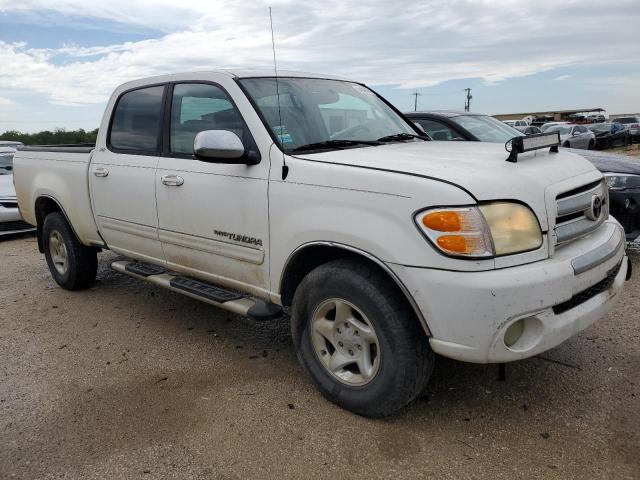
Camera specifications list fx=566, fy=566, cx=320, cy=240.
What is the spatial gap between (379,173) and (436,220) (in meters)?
0.39

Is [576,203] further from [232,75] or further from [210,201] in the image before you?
[232,75]

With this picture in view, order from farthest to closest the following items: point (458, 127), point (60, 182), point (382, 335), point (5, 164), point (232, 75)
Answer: point (5, 164), point (458, 127), point (60, 182), point (232, 75), point (382, 335)

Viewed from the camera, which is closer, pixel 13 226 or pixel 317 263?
pixel 317 263

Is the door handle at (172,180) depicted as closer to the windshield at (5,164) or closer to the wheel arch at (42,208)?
the wheel arch at (42,208)

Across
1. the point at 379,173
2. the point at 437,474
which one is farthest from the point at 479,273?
the point at 437,474

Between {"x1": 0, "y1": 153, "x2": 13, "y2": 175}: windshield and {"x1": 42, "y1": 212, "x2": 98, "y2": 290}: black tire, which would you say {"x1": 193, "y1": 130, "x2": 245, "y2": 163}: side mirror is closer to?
{"x1": 42, "y1": 212, "x2": 98, "y2": 290}: black tire

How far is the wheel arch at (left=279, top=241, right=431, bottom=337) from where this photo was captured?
265 cm

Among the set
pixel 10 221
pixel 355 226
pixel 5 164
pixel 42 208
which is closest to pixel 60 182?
pixel 42 208

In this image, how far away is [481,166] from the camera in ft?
9.16

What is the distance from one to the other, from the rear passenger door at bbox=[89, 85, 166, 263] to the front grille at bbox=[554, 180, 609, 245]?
268cm

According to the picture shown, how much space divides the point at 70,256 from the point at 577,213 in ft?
14.7

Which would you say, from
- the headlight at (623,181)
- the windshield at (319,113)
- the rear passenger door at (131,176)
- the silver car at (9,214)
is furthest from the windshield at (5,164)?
the headlight at (623,181)

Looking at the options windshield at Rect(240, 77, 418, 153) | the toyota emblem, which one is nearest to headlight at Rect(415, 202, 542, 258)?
the toyota emblem

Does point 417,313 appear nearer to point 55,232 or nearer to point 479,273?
point 479,273
